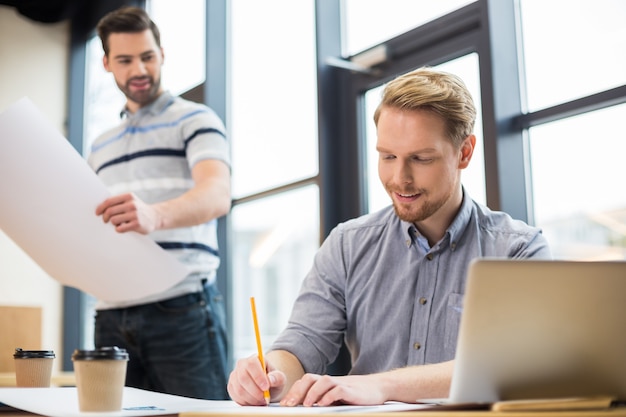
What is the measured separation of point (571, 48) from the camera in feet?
7.29

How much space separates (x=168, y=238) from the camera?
2.26m

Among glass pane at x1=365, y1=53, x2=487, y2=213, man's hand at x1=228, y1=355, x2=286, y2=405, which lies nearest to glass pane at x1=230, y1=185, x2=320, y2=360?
glass pane at x1=365, y1=53, x2=487, y2=213

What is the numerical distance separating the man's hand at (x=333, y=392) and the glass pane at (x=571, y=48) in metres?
1.32

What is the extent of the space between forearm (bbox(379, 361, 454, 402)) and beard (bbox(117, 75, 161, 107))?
1496 millimetres

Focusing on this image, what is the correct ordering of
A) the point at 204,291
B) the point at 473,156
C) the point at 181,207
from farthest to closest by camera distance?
the point at 473,156 < the point at 204,291 < the point at 181,207

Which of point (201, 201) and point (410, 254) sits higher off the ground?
point (201, 201)

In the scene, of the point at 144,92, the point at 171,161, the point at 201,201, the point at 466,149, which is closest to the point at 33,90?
the point at 144,92

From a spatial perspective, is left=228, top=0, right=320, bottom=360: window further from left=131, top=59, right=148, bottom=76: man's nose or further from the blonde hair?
the blonde hair

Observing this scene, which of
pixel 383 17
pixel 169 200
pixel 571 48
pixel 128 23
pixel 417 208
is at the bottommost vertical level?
pixel 417 208

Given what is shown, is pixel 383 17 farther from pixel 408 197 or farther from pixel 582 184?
pixel 408 197

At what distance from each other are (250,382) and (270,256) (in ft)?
6.65

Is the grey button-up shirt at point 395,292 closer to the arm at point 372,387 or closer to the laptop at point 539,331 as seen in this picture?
the arm at point 372,387

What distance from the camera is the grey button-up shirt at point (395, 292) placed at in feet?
5.00

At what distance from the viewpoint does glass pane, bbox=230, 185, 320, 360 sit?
3.06m
